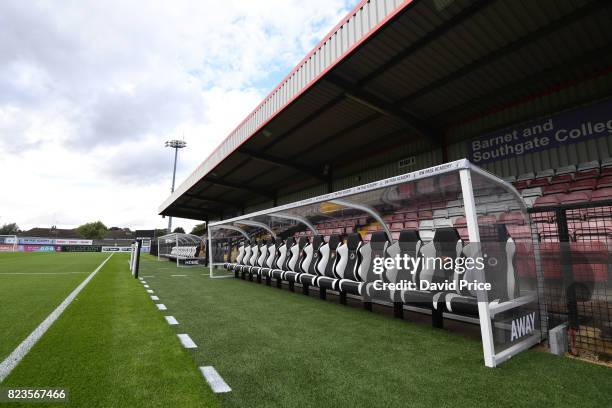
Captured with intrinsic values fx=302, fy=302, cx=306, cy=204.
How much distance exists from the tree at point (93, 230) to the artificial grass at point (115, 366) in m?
102

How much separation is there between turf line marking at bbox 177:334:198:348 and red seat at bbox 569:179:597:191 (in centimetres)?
691

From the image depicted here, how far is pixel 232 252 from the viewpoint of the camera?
36.6 feet

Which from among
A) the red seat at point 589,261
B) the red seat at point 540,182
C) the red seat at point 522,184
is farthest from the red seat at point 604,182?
the red seat at point 589,261

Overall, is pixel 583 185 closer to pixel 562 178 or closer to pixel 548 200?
pixel 562 178

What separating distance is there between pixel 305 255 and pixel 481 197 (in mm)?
3906

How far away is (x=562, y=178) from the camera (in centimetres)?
608

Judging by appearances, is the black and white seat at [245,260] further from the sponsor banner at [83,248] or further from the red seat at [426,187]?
the sponsor banner at [83,248]

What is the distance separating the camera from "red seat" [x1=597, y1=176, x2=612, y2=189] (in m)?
5.31

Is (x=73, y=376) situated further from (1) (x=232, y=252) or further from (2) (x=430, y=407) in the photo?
(1) (x=232, y=252)

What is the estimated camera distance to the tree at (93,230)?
8807cm

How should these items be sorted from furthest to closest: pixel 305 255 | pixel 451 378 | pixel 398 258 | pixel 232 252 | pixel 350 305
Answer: pixel 232 252, pixel 305 255, pixel 350 305, pixel 398 258, pixel 451 378

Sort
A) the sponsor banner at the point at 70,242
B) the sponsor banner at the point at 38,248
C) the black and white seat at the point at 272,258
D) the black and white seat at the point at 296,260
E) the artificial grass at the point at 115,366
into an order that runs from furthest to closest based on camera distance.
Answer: the sponsor banner at the point at 70,242
the sponsor banner at the point at 38,248
the black and white seat at the point at 272,258
the black and white seat at the point at 296,260
the artificial grass at the point at 115,366

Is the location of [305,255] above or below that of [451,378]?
above

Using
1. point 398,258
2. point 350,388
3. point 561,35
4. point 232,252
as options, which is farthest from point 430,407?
point 232,252
